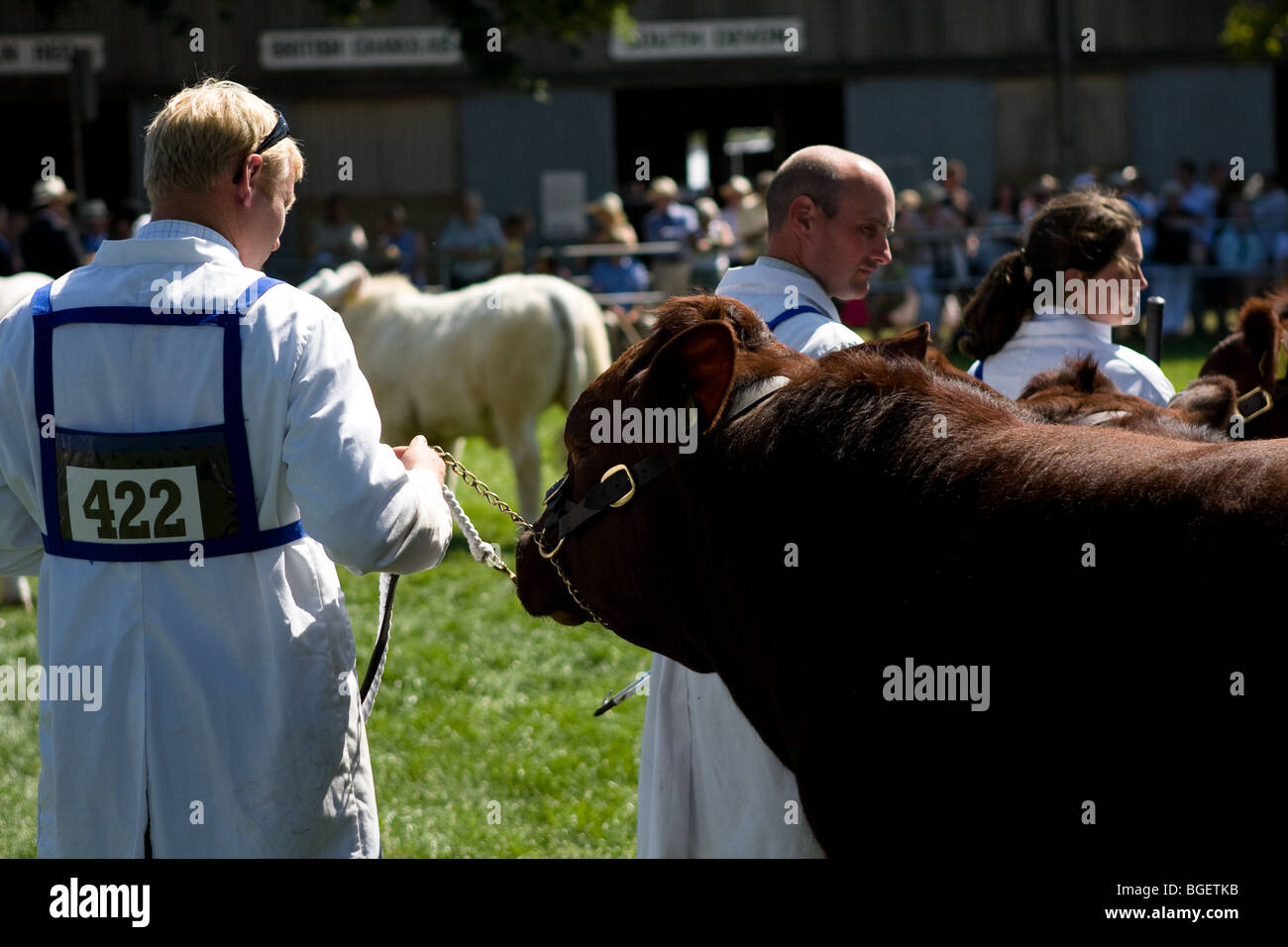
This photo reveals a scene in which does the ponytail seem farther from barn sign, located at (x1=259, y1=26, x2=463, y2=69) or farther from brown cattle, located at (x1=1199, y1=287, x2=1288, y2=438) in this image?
barn sign, located at (x1=259, y1=26, x2=463, y2=69)

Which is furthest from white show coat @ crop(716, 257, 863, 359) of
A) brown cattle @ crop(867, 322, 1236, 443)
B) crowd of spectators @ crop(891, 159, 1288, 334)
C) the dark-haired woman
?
crowd of spectators @ crop(891, 159, 1288, 334)

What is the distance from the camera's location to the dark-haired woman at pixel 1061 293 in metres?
4.27

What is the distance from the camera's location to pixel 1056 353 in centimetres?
425

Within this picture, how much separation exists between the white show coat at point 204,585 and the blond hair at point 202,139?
0.09 meters

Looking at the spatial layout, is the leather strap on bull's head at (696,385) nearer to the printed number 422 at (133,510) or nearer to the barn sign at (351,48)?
the printed number 422 at (133,510)

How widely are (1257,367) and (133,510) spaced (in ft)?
11.3

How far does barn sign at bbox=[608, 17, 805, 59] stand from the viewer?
26.6 meters

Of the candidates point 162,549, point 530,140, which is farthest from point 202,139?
point 530,140

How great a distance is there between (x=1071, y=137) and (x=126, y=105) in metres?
17.4

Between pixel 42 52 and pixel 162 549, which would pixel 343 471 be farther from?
pixel 42 52

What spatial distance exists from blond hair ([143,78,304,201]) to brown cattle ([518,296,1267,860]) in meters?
0.82

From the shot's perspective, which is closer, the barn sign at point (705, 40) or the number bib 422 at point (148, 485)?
the number bib 422 at point (148, 485)

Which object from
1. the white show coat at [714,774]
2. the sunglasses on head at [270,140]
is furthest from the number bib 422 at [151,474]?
the white show coat at [714,774]
